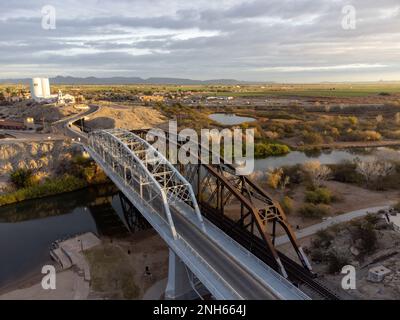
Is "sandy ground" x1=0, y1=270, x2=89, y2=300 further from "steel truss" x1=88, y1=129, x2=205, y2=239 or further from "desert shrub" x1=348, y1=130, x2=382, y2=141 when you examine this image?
"desert shrub" x1=348, y1=130, x2=382, y2=141

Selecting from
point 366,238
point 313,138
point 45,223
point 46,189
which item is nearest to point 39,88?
point 46,189

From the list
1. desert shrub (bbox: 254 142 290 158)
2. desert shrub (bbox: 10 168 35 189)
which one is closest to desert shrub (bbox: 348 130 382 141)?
desert shrub (bbox: 254 142 290 158)

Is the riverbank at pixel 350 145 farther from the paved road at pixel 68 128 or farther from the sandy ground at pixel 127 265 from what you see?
the sandy ground at pixel 127 265

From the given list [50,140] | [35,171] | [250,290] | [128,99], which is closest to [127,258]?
[250,290]

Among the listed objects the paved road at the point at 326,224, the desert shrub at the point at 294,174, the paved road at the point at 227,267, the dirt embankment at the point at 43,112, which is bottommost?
the paved road at the point at 326,224

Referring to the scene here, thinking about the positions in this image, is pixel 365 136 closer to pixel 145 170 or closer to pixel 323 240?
pixel 323 240

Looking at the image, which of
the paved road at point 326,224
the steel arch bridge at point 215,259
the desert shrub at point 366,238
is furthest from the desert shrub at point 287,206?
the steel arch bridge at point 215,259
